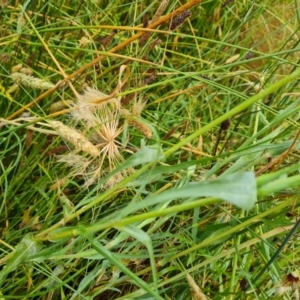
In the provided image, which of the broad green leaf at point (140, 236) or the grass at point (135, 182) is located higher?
the broad green leaf at point (140, 236)

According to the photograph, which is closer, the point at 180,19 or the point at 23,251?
the point at 23,251

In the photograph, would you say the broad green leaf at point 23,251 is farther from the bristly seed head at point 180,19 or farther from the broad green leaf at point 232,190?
the bristly seed head at point 180,19

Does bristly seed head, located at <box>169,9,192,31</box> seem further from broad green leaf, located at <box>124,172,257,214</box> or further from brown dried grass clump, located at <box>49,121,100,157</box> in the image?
broad green leaf, located at <box>124,172,257,214</box>

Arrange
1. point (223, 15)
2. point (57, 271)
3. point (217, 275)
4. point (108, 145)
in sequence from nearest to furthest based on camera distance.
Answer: point (108, 145), point (57, 271), point (217, 275), point (223, 15)

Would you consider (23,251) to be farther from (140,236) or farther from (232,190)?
(232,190)

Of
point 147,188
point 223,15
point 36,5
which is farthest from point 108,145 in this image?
point 223,15

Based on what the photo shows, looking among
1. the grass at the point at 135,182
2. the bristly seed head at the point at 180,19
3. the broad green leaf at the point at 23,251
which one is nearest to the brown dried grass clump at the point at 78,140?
the grass at the point at 135,182

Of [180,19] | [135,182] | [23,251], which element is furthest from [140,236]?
[180,19]

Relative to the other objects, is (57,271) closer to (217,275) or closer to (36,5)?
(217,275)

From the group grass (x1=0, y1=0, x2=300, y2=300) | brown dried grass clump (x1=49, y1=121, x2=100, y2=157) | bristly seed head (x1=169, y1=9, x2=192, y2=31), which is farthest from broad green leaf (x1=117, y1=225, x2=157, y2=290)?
bristly seed head (x1=169, y1=9, x2=192, y2=31)
